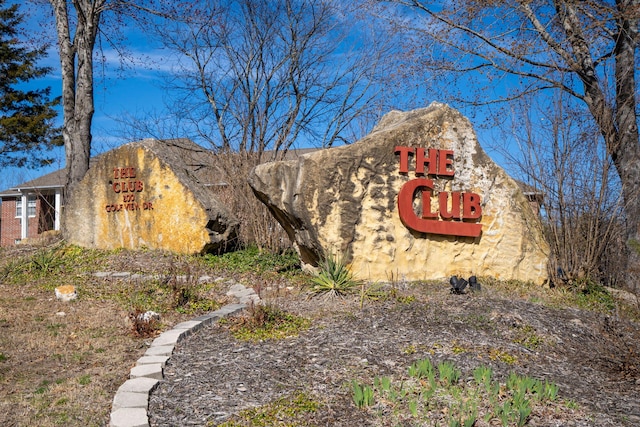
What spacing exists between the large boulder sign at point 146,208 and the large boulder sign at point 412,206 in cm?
300

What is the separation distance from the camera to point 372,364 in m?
4.79

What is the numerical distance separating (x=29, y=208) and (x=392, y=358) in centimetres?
2700

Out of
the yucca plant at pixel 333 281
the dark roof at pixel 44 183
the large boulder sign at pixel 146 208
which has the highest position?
the dark roof at pixel 44 183

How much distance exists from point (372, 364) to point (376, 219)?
3.65m

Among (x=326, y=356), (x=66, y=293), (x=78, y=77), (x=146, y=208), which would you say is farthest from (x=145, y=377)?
(x=78, y=77)

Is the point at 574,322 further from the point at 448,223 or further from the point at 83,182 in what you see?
the point at 83,182

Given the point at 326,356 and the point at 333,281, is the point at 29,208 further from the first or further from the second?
the point at 326,356

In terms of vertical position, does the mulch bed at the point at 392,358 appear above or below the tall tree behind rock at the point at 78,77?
below

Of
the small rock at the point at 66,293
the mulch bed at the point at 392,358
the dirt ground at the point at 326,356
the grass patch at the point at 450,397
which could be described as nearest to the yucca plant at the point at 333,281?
the dirt ground at the point at 326,356

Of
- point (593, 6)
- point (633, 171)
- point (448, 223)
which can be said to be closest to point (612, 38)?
point (593, 6)

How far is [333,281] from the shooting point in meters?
7.51

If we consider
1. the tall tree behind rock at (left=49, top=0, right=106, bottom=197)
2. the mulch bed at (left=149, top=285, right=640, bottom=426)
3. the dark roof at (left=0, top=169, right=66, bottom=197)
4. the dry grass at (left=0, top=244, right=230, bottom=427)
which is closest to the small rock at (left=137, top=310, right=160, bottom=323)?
the dry grass at (left=0, top=244, right=230, bottom=427)

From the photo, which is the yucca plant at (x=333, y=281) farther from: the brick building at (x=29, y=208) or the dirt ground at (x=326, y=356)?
the brick building at (x=29, y=208)

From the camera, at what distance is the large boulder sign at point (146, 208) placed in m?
11.2
